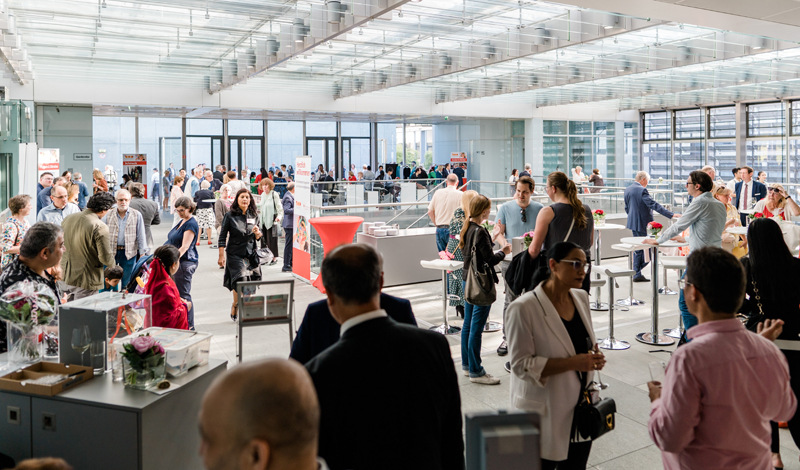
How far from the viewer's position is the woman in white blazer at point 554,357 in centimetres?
253

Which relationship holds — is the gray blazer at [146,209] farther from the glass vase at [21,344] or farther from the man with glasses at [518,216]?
the glass vase at [21,344]

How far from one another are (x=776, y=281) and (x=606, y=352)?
2872mm

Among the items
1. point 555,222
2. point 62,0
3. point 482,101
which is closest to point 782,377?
point 555,222

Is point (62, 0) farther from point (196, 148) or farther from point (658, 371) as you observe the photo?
point (196, 148)

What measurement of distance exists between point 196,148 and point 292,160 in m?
3.97

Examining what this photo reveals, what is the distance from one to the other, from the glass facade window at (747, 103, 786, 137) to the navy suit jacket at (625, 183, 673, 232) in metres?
14.9

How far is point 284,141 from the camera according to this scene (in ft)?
84.8

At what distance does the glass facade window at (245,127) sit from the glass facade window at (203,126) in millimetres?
503

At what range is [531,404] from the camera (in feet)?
8.50

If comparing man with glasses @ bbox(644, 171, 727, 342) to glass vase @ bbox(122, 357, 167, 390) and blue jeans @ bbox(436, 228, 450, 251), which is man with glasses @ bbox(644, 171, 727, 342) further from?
glass vase @ bbox(122, 357, 167, 390)

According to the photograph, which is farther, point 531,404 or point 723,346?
point 531,404

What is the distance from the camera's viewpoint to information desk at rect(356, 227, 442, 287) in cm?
916

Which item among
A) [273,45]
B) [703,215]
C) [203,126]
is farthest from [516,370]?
[203,126]

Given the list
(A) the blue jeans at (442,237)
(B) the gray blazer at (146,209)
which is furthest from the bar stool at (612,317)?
(B) the gray blazer at (146,209)
